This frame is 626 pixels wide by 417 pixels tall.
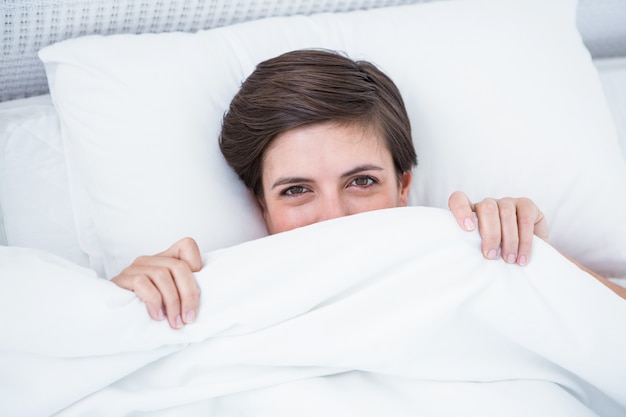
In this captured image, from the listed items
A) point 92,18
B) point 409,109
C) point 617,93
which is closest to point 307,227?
point 409,109

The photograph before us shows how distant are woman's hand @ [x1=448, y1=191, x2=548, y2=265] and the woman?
0.01 m

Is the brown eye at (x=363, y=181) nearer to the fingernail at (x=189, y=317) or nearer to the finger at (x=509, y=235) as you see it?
the finger at (x=509, y=235)

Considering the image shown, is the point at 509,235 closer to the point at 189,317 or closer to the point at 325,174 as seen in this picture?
the point at 325,174

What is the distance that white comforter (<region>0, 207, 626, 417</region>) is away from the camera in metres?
0.75

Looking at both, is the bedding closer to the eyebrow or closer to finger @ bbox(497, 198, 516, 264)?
the eyebrow

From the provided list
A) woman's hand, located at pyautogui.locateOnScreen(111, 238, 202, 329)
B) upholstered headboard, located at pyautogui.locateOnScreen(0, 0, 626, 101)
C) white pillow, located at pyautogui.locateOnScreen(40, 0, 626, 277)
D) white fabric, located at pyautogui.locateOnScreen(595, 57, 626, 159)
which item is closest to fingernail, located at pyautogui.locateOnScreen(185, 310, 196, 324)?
woman's hand, located at pyautogui.locateOnScreen(111, 238, 202, 329)

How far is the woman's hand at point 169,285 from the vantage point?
788 mm

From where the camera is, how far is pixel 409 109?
1261 millimetres

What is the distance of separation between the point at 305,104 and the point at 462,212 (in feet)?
1.09

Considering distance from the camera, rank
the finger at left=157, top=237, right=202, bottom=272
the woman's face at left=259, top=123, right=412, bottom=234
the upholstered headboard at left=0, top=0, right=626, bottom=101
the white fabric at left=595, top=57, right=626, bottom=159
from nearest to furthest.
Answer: the finger at left=157, top=237, right=202, bottom=272
the woman's face at left=259, top=123, right=412, bottom=234
the upholstered headboard at left=0, top=0, right=626, bottom=101
the white fabric at left=595, top=57, right=626, bottom=159

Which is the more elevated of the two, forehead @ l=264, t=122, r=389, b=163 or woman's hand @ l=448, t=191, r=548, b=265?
forehead @ l=264, t=122, r=389, b=163

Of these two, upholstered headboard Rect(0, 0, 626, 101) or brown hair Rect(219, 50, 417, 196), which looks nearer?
brown hair Rect(219, 50, 417, 196)

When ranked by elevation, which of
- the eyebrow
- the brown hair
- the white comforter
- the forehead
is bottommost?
the white comforter

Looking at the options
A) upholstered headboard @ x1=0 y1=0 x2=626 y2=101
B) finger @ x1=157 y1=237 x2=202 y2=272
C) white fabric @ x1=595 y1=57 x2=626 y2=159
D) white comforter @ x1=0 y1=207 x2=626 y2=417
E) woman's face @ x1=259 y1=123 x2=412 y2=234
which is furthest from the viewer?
white fabric @ x1=595 y1=57 x2=626 y2=159
